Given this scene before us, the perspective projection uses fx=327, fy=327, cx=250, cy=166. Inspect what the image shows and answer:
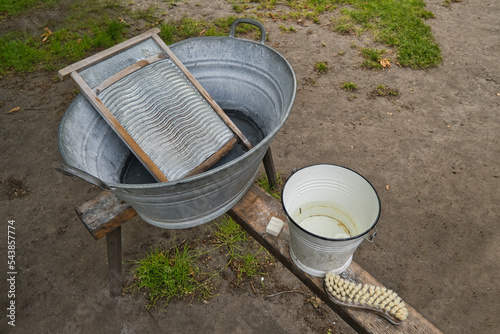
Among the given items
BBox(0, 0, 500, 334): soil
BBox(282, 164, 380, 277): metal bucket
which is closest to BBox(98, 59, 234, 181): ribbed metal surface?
BBox(282, 164, 380, 277): metal bucket

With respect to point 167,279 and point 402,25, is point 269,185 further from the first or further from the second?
point 402,25

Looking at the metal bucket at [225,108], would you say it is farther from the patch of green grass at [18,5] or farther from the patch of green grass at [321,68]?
the patch of green grass at [18,5]

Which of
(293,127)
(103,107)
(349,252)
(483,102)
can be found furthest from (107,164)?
(483,102)

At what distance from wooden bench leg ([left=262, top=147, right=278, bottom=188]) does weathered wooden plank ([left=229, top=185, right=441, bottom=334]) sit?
0.78m

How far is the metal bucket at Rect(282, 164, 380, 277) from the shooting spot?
150cm

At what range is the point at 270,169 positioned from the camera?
3008mm

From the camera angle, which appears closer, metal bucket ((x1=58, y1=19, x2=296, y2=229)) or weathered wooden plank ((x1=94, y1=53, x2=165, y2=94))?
metal bucket ((x1=58, y1=19, x2=296, y2=229))

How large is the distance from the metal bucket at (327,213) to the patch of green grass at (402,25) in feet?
11.8

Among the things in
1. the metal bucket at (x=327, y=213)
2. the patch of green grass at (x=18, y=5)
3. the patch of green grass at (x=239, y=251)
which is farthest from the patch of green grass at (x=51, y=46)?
the metal bucket at (x=327, y=213)

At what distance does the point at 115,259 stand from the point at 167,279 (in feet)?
1.62

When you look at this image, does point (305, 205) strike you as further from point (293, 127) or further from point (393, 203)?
point (293, 127)

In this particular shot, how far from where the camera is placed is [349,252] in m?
1.55

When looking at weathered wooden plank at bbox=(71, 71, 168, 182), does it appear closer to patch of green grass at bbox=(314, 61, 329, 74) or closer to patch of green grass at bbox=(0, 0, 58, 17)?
patch of green grass at bbox=(314, 61, 329, 74)

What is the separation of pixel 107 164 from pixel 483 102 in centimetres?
442
